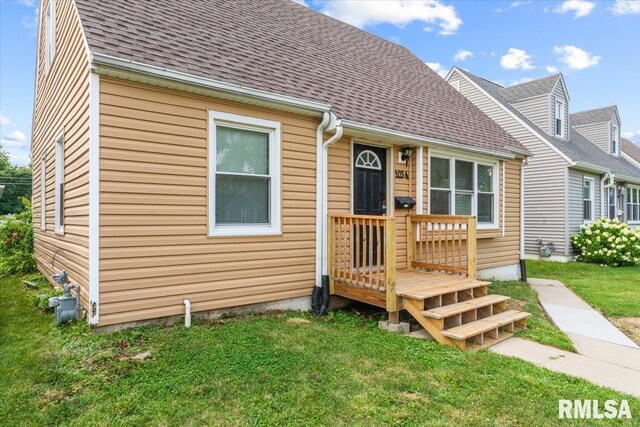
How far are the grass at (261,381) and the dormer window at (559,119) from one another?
1373 centimetres

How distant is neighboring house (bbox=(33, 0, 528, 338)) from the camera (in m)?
3.95

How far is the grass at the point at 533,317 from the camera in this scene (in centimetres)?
433

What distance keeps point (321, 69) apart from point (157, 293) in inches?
181

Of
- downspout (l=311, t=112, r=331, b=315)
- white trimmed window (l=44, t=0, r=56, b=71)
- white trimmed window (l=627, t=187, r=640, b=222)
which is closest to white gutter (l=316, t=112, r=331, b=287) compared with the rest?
downspout (l=311, t=112, r=331, b=315)

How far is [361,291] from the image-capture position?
194 inches

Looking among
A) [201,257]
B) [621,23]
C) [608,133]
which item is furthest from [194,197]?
[608,133]

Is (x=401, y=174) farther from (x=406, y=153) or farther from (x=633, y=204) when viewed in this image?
(x=633, y=204)

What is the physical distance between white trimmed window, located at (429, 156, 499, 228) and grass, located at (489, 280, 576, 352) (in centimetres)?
137

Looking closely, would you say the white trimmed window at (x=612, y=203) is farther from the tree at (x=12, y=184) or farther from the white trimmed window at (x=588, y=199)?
the tree at (x=12, y=184)

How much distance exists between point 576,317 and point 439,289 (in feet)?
8.14

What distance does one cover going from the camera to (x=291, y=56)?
6371 mm

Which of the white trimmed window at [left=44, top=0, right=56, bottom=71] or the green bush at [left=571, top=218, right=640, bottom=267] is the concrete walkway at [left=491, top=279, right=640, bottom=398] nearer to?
the green bush at [left=571, top=218, right=640, bottom=267]

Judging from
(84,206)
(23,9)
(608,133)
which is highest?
(23,9)

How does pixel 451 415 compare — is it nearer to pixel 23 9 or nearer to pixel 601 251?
pixel 601 251
